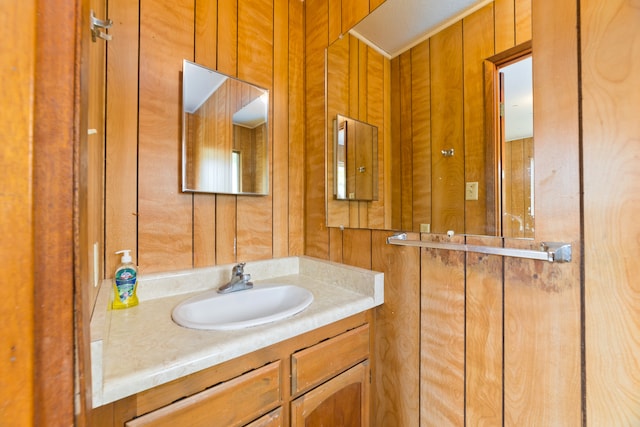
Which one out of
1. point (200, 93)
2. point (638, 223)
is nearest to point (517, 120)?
point (638, 223)

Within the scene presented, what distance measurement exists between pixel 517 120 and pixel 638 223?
0.35 m

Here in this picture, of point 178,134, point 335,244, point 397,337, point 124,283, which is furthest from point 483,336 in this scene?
point 178,134

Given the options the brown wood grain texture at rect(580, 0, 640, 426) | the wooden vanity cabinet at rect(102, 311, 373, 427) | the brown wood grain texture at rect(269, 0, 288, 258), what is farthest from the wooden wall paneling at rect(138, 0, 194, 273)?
the brown wood grain texture at rect(580, 0, 640, 426)

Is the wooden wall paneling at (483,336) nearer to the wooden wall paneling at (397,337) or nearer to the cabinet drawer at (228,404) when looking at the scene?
the wooden wall paneling at (397,337)

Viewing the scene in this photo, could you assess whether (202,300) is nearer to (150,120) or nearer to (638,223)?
(150,120)

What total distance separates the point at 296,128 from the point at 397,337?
1.09 metres

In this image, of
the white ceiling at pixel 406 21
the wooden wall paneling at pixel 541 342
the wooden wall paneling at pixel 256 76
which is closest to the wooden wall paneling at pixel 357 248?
the wooden wall paneling at pixel 256 76

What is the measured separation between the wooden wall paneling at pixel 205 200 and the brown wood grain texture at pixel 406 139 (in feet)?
2.57

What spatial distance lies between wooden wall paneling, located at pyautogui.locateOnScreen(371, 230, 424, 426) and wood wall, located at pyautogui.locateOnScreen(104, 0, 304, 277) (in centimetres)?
53

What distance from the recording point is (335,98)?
1.31 m

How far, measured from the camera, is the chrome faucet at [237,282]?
3.37 feet

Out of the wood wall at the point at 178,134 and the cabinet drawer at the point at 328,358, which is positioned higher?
the wood wall at the point at 178,134

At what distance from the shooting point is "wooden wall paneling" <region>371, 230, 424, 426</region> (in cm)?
→ 95

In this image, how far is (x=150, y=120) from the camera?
0.98 meters
